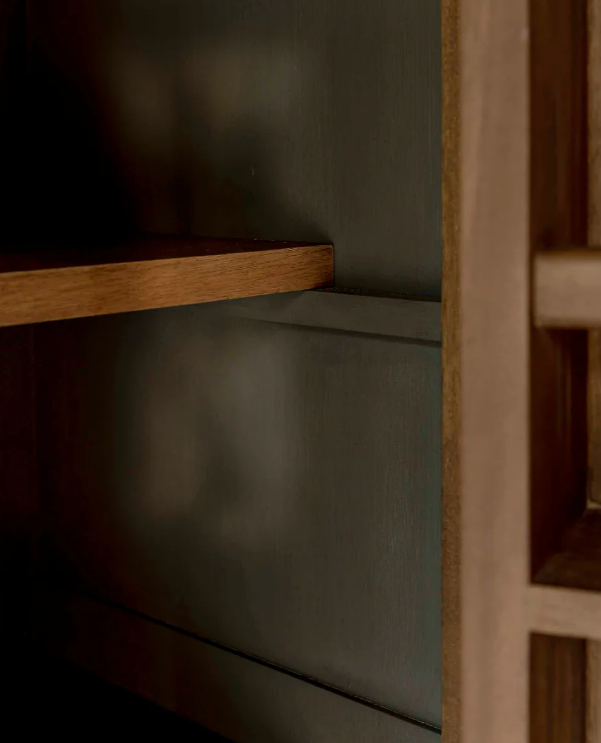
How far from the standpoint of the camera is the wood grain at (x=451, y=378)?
0.48 meters

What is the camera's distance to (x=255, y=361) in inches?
44.1

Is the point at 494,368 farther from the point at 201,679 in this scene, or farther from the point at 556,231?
the point at 201,679

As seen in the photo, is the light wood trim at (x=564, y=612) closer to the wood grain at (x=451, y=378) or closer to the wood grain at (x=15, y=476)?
the wood grain at (x=451, y=378)

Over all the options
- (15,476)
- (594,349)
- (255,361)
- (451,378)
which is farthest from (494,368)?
(15,476)

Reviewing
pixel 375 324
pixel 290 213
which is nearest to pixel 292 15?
pixel 290 213

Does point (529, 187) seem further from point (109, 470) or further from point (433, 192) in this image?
point (109, 470)

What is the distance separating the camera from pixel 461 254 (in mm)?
484

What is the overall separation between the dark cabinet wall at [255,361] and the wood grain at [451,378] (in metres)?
0.45

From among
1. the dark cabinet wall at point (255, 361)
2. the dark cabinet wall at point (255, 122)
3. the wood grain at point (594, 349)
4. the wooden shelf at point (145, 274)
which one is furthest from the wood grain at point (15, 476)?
the wood grain at point (594, 349)

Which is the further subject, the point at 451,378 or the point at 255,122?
the point at 255,122

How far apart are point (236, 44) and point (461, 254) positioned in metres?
0.72

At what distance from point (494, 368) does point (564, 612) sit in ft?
0.41

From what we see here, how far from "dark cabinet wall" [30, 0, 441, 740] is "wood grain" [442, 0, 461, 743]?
1.48ft

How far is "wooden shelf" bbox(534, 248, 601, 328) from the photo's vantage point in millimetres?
460
